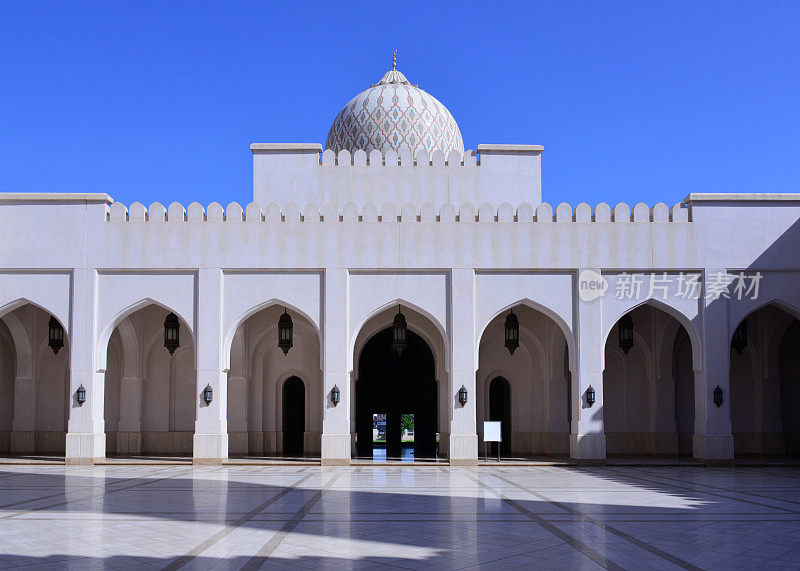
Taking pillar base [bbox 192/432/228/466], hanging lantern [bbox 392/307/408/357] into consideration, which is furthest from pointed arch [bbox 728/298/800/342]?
pillar base [bbox 192/432/228/466]

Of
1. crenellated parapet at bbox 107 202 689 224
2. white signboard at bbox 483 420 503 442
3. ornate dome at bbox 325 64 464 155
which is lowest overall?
white signboard at bbox 483 420 503 442

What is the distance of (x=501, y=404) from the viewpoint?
19.8m

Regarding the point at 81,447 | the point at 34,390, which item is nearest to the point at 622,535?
the point at 81,447

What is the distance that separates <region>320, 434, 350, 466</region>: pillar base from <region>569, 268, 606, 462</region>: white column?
4.32 m

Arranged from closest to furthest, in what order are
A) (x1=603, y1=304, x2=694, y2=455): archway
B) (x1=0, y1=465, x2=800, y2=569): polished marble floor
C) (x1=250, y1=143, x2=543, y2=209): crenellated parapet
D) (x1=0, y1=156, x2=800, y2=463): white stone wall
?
A: (x1=0, y1=465, x2=800, y2=569): polished marble floor, (x1=0, y1=156, x2=800, y2=463): white stone wall, (x1=603, y1=304, x2=694, y2=455): archway, (x1=250, y1=143, x2=543, y2=209): crenellated parapet

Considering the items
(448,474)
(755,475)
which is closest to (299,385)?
(448,474)

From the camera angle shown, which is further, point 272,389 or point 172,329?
point 272,389

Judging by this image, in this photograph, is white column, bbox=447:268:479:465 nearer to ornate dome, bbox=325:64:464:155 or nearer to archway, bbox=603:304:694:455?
archway, bbox=603:304:694:455

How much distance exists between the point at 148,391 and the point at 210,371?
3645mm

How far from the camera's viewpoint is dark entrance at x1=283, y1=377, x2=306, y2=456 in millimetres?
19719

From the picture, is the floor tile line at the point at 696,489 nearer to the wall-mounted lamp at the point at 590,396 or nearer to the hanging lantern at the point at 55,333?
the wall-mounted lamp at the point at 590,396

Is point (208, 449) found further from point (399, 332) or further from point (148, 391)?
point (399, 332)

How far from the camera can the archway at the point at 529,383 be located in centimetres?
1902

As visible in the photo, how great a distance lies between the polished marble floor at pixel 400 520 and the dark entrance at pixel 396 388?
18.3 ft
